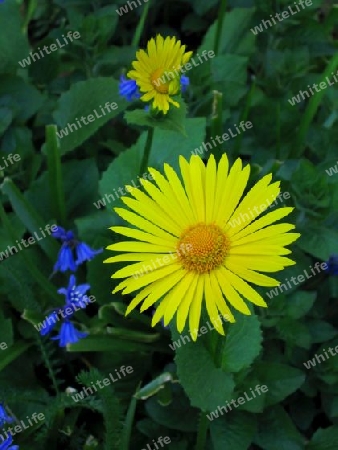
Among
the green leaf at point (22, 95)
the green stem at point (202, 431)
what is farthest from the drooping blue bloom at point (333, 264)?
the green leaf at point (22, 95)

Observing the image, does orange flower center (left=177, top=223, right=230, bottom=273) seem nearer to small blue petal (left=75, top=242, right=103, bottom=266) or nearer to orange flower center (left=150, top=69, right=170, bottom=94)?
orange flower center (left=150, top=69, right=170, bottom=94)

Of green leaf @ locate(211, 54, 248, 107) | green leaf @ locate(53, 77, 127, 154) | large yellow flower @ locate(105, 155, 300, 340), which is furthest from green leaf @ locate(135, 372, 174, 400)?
green leaf @ locate(211, 54, 248, 107)

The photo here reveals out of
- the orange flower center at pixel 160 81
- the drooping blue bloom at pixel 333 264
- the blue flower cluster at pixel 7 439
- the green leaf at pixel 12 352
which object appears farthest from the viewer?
the drooping blue bloom at pixel 333 264

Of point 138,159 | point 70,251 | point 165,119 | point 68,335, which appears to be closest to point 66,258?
point 70,251

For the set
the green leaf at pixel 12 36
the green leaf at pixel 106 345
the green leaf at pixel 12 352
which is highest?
the green leaf at pixel 12 36

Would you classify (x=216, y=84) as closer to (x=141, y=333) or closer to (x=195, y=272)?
(x=141, y=333)

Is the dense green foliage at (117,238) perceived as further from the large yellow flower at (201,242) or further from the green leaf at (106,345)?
the large yellow flower at (201,242)

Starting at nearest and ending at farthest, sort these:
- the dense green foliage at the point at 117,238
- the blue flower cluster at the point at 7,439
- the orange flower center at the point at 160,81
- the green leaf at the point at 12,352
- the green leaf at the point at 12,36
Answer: the orange flower center at the point at 160,81, the blue flower cluster at the point at 7,439, the dense green foliage at the point at 117,238, the green leaf at the point at 12,352, the green leaf at the point at 12,36

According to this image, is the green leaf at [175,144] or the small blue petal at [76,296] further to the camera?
the green leaf at [175,144]
